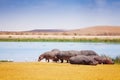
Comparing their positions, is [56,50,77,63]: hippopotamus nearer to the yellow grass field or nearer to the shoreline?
the shoreline

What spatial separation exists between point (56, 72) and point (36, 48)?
2.29 ft

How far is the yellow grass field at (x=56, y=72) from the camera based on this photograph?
4.34 meters

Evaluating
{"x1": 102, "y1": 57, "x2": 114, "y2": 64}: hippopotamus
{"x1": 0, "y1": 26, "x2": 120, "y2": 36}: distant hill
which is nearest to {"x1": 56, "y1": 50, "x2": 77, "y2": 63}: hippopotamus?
{"x1": 0, "y1": 26, "x2": 120, "y2": 36}: distant hill

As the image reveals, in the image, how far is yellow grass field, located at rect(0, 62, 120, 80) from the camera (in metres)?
4.34

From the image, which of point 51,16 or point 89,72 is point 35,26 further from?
point 89,72

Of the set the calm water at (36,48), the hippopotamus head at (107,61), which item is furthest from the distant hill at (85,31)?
the hippopotamus head at (107,61)

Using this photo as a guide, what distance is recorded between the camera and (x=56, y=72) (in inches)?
176

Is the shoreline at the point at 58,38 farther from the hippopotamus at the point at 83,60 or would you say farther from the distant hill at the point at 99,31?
the hippopotamus at the point at 83,60

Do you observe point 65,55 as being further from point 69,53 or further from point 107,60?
point 107,60

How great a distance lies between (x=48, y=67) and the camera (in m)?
4.61

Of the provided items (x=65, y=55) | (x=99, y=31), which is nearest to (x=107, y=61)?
(x=99, y=31)

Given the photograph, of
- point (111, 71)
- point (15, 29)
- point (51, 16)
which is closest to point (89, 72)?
point (111, 71)

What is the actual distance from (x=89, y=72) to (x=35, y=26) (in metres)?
1.02

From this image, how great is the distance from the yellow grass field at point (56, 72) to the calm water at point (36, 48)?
0.20 meters
